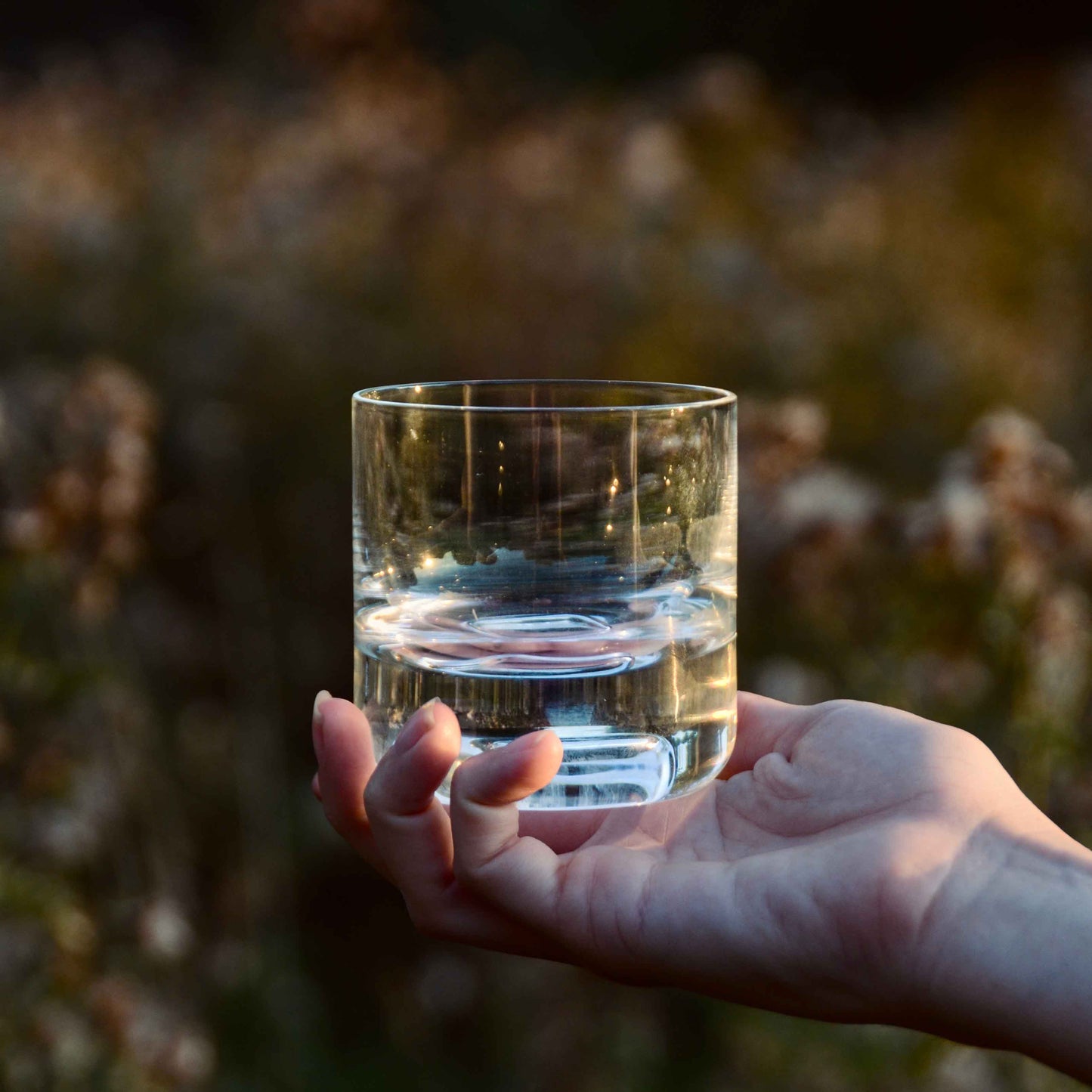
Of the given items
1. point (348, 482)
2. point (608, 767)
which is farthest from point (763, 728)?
point (348, 482)

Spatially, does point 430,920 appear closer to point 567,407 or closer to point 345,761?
point 345,761

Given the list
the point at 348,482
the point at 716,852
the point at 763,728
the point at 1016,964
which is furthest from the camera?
the point at 348,482

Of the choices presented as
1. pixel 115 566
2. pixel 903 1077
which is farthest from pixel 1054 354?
pixel 115 566

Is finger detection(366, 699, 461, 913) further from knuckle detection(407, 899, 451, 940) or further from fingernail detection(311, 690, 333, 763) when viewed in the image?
fingernail detection(311, 690, 333, 763)

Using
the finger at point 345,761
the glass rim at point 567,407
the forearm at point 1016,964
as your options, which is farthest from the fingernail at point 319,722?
the forearm at point 1016,964

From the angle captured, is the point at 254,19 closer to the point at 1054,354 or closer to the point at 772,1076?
the point at 1054,354

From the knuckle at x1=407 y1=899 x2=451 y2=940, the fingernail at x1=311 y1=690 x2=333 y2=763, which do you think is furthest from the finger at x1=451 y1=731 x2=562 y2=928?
the fingernail at x1=311 y1=690 x2=333 y2=763
